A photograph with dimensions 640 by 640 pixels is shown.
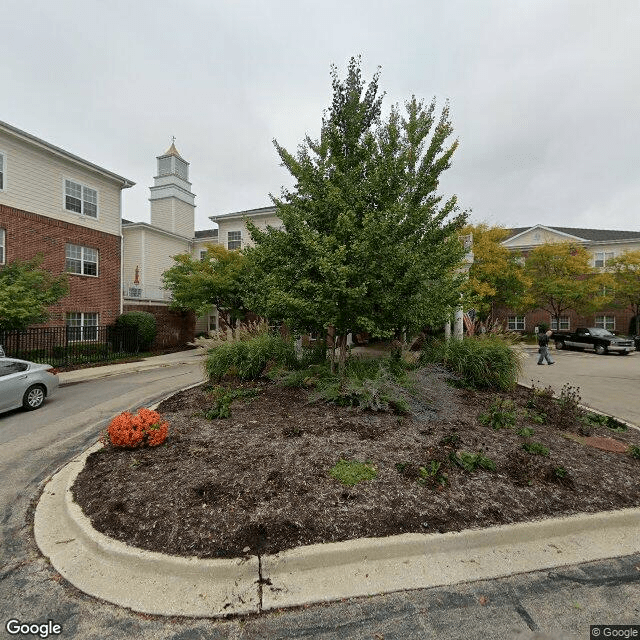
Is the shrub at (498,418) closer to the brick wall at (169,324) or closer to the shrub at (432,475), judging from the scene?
the shrub at (432,475)

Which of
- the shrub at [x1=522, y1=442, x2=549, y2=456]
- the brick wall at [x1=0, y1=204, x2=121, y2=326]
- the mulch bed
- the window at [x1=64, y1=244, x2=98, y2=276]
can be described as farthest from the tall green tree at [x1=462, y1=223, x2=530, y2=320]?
the window at [x1=64, y1=244, x2=98, y2=276]

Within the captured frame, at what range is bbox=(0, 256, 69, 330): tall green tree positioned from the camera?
11.2 meters

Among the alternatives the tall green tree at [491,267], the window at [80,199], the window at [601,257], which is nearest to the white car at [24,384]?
the window at [80,199]

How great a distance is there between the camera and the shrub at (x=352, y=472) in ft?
12.6

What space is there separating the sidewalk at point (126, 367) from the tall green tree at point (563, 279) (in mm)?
22875

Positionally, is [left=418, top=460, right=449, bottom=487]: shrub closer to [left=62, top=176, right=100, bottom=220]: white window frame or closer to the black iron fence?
the black iron fence

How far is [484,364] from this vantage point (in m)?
8.20

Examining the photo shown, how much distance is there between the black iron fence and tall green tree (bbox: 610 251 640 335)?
32525 millimetres

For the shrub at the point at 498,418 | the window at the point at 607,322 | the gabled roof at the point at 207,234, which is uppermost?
the gabled roof at the point at 207,234

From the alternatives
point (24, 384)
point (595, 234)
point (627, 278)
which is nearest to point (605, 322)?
point (627, 278)

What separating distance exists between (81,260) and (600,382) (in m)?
22.7

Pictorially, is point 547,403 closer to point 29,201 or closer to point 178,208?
point 29,201

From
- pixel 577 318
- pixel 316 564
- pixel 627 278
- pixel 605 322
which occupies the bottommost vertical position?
pixel 316 564

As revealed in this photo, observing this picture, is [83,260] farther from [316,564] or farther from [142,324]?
[316,564]
